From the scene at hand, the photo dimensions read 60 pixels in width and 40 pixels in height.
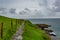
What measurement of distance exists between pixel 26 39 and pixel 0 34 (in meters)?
6.33

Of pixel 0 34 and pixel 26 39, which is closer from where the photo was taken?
pixel 0 34

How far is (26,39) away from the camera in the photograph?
35.6m

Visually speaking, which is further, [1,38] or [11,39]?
[11,39]

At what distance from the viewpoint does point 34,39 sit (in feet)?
124

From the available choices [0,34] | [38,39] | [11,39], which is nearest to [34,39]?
[38,39]

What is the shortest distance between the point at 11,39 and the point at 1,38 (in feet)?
11.0

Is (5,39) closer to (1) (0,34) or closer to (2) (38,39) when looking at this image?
(1) (0,34)

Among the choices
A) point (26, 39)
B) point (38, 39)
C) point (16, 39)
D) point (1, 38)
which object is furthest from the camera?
point (38, 39)

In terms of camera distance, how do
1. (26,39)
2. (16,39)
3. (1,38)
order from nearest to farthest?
(1,38) < (16,39) < (26,39)

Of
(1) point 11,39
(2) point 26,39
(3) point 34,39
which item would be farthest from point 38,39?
(1) point 11,39

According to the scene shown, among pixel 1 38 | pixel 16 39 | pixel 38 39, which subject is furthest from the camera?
pixel 38 39

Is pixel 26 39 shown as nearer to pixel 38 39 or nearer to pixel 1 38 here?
pixel 38 39

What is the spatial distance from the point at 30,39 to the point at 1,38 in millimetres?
8471

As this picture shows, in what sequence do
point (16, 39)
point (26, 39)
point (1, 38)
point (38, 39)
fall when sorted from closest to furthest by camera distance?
point (1, 38) → point (16, 39) → point (26, 39) → point (38, 39)
